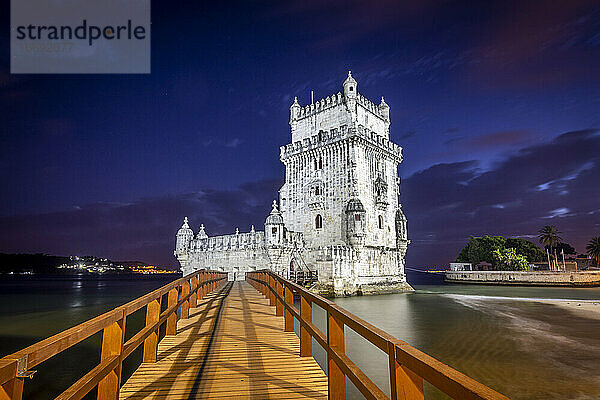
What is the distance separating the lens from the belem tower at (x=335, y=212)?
104 ft

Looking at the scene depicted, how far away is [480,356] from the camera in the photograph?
13867 millimetres

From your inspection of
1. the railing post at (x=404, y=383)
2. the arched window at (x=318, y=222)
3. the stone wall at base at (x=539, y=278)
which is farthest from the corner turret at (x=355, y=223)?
the stone wall at base at (x=539, y=278)

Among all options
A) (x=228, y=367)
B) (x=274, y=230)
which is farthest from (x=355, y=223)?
(x=228, y=367)

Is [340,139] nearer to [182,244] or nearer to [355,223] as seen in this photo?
[355,223]

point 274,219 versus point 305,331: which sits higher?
point 274,219

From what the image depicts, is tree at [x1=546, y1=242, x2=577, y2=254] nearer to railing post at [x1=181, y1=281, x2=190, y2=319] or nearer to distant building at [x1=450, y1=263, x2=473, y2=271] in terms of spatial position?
distant building at [x1=450, y1=263, x2=473, y2=271]

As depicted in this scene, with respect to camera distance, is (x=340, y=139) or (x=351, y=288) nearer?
(x=351, y=288)

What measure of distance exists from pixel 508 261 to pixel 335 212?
4890cm

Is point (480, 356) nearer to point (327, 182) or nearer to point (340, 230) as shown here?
point (340, 230)

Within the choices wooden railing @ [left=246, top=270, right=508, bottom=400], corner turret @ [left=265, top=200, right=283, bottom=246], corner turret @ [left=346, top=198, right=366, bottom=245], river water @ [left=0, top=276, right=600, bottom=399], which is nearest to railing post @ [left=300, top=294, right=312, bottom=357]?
wooden railing @ [left=246, top=270, right=508, bottom=400]

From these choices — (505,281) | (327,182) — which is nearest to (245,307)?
(327,182)

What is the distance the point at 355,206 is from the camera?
31.7m

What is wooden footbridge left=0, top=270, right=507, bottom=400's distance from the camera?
2080mm

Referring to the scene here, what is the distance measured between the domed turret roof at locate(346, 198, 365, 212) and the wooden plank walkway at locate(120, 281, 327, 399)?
23569mm
